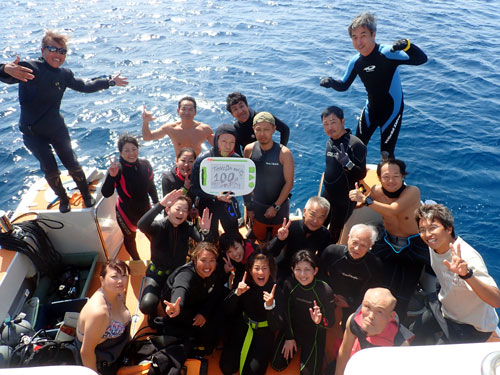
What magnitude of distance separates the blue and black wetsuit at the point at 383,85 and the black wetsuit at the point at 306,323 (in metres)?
2.90

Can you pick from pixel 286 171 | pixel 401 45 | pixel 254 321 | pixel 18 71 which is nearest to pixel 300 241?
pixel 286 171

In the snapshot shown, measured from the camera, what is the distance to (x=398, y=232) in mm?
3750

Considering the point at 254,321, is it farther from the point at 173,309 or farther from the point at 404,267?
the point at 404,267

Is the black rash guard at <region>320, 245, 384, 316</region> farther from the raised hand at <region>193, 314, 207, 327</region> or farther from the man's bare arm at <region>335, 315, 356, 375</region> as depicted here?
the raised hand at <region>193, 314, 207, 327</region>

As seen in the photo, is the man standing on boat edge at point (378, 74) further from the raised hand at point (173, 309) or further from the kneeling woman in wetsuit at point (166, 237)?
the raised hand at point (173, 309)

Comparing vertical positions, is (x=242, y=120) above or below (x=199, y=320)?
above

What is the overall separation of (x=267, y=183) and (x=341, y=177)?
946 mm

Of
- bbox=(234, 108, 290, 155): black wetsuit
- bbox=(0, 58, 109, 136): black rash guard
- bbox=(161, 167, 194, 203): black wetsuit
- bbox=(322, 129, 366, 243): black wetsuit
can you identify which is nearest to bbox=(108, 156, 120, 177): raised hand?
bbox=(161, 167, 194, 203): black wetsuit

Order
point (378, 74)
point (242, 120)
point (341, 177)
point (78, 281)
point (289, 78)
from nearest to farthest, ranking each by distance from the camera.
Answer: point (341, 177), point (78, 281), point (242, 120), point (378, 74), point (289, 78)

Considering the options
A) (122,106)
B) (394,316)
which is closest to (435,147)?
(394,316)

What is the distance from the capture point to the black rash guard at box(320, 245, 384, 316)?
3520 millimetres

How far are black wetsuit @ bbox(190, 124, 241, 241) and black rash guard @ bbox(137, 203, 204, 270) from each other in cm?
40

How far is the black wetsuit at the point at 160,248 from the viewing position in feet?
12.0

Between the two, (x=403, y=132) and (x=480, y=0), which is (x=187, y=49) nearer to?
(x=403, y=132)
